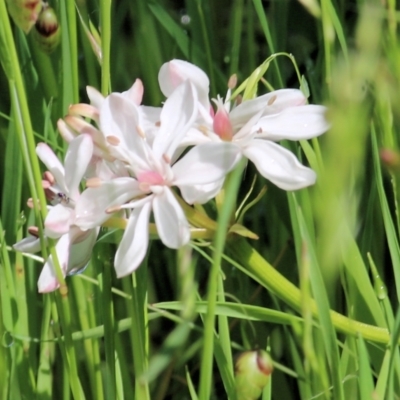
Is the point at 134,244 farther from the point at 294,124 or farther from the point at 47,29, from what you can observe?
the point at 47,29

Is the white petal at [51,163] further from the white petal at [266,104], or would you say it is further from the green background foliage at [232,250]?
the white petal at [266,104]

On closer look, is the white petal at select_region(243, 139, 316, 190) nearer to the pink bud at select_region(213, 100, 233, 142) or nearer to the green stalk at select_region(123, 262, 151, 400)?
the pink bud at select_region(213, 100, 233, 142)

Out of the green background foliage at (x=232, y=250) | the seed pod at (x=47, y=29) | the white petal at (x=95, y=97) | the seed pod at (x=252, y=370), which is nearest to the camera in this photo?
the green background foliage at (x=232, y=250)

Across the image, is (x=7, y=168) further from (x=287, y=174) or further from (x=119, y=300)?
(x=287, y=174)

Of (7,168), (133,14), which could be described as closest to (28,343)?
(7,168)

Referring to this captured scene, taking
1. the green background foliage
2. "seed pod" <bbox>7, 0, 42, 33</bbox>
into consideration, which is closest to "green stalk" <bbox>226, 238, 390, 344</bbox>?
the green background foliage

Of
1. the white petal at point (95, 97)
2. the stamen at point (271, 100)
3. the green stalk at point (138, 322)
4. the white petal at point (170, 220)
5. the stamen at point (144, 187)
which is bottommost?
the green stalk at point (138, 322)

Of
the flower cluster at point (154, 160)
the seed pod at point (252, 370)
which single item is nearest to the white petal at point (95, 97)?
the flower cluster at point (154, 160)
